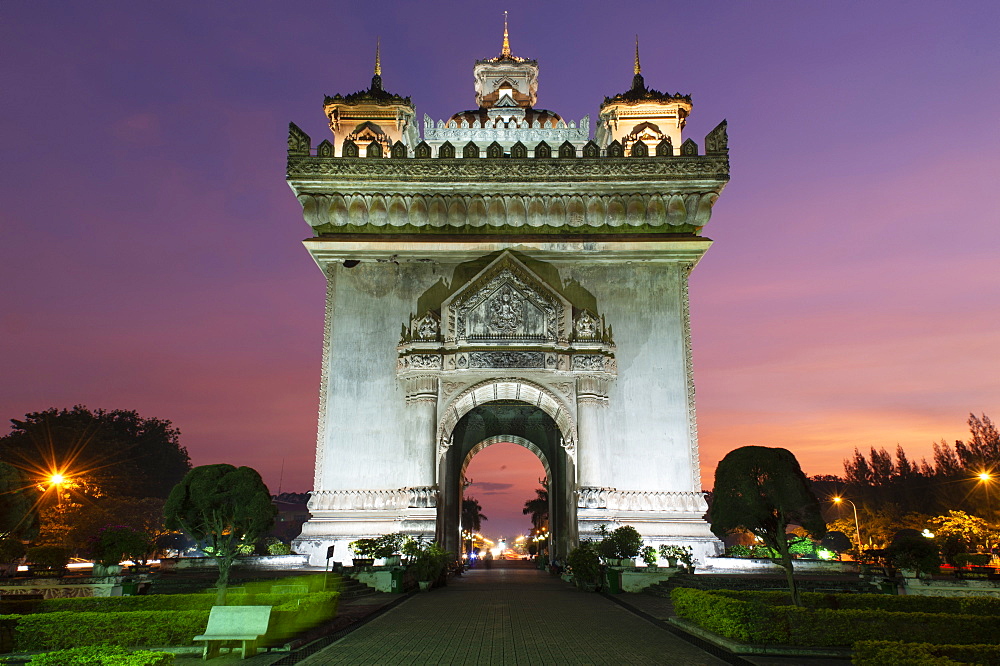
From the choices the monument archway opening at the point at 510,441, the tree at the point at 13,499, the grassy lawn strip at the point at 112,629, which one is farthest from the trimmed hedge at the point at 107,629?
the monument archway opening at the point at 510,441

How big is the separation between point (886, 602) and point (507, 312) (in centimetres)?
1471

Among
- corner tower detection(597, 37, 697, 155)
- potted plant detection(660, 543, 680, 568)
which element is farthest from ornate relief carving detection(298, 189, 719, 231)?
potted plant detection(660, 543, 680, 568)

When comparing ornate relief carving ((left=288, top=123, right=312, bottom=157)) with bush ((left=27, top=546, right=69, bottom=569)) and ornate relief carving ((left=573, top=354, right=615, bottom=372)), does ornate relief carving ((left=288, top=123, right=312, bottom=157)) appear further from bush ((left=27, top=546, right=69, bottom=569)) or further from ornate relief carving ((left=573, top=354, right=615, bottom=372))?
bush ((left=27, top=546, right=69, bottom=569))

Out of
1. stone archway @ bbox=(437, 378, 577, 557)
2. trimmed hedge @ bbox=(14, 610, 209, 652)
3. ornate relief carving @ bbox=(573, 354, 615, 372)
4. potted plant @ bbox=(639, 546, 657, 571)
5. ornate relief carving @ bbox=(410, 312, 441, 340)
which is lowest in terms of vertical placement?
trimmed hedge @ bbox=(14, 610, 209, 652)

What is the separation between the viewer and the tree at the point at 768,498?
11.7 m

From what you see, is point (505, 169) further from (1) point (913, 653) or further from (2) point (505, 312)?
(1) point (913, 653)

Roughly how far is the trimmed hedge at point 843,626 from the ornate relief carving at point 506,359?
46.5 feet

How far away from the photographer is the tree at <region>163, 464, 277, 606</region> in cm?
1209

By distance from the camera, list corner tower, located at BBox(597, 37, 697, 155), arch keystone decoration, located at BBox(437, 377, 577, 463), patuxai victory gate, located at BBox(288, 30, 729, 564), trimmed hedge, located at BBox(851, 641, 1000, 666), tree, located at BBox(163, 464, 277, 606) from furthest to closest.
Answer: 1. corner tower, located at BBox(597, 37, 697, 155)
2. arch keystone decoration, located at BBox(437, 377, 577, 463)
3. patuxai victory gate, located at BBox(288, 30, 729, 564)
4. tree, located at BBox(163, 464, 277, 606)
5. trimmed hedge, located at BBox(851, 641, 1000, 666)

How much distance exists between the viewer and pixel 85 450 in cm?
4928

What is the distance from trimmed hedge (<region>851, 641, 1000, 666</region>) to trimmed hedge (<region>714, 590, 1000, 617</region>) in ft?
14.3

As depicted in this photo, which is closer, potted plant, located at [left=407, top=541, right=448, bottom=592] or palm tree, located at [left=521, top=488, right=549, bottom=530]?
potted plant, located at [left=407, top=541, right=448, bottom=592]

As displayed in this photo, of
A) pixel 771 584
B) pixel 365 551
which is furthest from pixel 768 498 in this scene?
pixel 365 551

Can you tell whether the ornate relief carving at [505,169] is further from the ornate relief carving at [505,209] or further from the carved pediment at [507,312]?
the carved pediment at [507,312]
